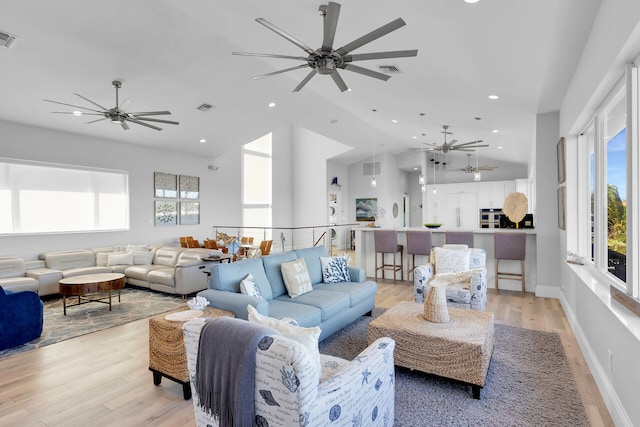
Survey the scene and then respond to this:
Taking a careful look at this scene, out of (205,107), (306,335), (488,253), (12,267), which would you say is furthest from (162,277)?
(488,253)

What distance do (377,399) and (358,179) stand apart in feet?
37.4

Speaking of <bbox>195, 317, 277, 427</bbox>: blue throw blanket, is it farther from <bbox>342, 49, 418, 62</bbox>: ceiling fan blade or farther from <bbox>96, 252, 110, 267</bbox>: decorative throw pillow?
<bbox>96, 252, 110, 267</bbox>: decorative throw pillow

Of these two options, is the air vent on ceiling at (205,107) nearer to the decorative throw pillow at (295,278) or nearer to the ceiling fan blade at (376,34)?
the decorative throw pillow at (295,278)

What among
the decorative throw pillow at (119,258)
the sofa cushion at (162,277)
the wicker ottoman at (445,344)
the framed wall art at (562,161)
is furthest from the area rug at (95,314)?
the framed wall art at (562,161)

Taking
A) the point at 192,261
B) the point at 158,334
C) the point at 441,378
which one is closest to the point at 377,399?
the point at 441,378

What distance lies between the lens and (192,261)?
231 inches

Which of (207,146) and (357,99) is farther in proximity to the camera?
(207,146)

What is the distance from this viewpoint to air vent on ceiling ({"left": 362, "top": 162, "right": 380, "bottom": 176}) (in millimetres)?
12227

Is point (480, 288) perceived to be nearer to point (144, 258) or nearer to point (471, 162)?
point (144, 258)

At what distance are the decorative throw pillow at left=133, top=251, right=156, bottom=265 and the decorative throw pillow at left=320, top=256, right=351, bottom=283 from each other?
414cm

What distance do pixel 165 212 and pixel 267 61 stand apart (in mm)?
4686

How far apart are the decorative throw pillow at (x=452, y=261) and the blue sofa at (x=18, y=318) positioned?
476 cm

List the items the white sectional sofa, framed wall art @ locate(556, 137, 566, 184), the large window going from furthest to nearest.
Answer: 1. the large window
2. the white sectional sofa
3. framed wall art @ locate(556, 137, 566, 184)

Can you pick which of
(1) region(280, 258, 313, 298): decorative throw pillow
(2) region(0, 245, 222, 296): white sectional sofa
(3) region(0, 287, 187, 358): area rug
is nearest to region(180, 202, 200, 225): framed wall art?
(2) region(0, 245, 222, 296): white sectional sofa
